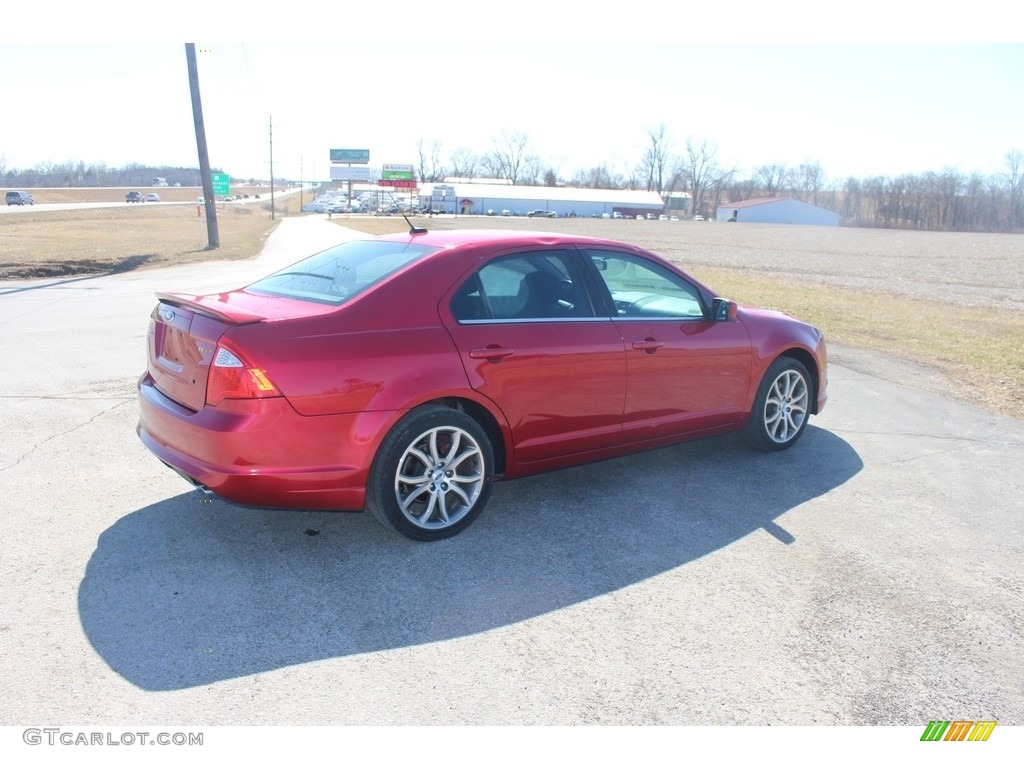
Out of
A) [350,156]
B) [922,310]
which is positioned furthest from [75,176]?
[922,310]

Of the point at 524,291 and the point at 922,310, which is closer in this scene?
the point at 524,291

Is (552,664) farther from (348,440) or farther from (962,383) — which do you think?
(962,383)

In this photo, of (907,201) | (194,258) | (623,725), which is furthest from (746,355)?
(907,201)

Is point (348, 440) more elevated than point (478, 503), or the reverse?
point (348, 440)

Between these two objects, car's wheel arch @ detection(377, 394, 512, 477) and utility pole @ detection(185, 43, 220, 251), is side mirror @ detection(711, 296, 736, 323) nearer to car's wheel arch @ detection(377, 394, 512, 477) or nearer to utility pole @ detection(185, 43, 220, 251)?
car's wheel arch @ detection(377, 394, 512, 477)

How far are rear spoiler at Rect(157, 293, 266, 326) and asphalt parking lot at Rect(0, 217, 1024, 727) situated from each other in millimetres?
1145

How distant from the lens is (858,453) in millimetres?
6094

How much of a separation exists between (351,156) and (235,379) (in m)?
145

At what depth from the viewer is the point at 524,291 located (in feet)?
15.4

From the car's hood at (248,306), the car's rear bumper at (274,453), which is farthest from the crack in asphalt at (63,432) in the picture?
the car's rear bumper at (274,453)

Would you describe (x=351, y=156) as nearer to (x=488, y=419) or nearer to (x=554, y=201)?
(x=554, y=201)

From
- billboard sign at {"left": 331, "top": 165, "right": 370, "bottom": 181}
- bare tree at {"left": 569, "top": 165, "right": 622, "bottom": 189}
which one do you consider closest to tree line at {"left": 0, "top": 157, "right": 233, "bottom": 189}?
billboard sign at {"left": 331, "top": 165, "right": 370, "bottom": 181}

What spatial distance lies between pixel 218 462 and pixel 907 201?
477 feet

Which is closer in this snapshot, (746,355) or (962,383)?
(746,355)
